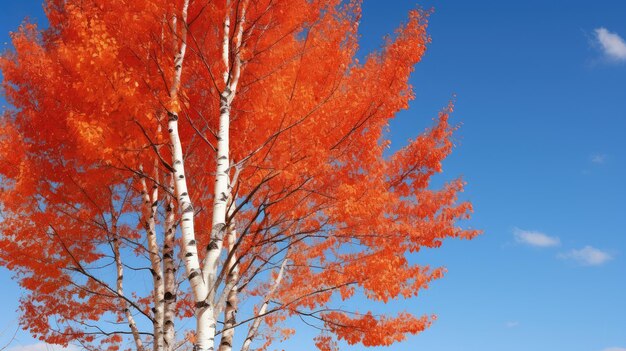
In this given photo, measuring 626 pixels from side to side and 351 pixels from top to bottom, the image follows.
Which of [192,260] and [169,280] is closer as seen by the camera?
[192,260]

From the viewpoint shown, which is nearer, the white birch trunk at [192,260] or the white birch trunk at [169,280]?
the white birch trunk at [192,260]

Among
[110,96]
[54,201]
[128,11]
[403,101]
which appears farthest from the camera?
[54,201]

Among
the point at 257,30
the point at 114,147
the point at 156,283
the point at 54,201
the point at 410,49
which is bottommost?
the point at 156,283

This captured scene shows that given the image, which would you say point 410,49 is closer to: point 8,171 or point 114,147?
point 114,147

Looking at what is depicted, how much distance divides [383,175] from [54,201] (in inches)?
236

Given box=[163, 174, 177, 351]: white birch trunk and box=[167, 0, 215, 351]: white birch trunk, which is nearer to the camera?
box=[167, 0, 215, 351]: white birch trunk

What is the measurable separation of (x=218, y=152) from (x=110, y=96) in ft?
5.17

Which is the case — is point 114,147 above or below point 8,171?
below

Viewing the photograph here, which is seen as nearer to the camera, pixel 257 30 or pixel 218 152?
pixel 218 152

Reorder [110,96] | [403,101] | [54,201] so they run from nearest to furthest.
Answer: [110,96] → [403,101] → [54,201]

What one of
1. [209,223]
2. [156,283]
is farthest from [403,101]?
[156,283]

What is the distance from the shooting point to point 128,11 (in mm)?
8195

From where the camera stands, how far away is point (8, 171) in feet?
31.7

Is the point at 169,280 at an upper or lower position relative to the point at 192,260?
upper
